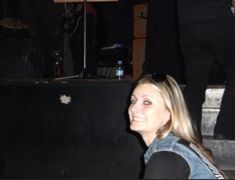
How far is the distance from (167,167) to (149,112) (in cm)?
35

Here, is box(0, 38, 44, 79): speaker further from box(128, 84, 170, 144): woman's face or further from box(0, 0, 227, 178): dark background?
box(128, 84, 170, 144): woman's face

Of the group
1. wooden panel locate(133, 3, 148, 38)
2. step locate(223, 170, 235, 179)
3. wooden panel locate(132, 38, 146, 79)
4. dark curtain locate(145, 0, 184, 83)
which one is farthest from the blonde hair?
wooden panel locate(133, 3, 148, 38)

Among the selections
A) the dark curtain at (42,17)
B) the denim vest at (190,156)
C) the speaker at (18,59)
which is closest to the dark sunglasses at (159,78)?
the denim vest at (190,156)

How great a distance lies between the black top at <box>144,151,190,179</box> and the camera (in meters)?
1.45

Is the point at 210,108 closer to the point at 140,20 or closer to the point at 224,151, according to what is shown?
the point at 224,151

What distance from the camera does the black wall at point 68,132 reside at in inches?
119

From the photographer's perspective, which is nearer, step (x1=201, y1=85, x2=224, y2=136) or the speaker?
step (x1=201, y1=85, x2=224, y2=136)

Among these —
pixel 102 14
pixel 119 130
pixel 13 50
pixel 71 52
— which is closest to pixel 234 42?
pixel 119 130

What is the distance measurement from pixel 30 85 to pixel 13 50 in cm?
83

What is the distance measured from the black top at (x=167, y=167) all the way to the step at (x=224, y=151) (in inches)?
51.3

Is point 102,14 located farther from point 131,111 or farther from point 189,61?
point 131,111

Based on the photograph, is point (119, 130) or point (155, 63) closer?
point (119, 130)

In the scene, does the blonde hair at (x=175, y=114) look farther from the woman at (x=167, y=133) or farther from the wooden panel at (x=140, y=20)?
the wooden panel at (x=140, y=20)

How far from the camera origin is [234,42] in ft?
9.33
